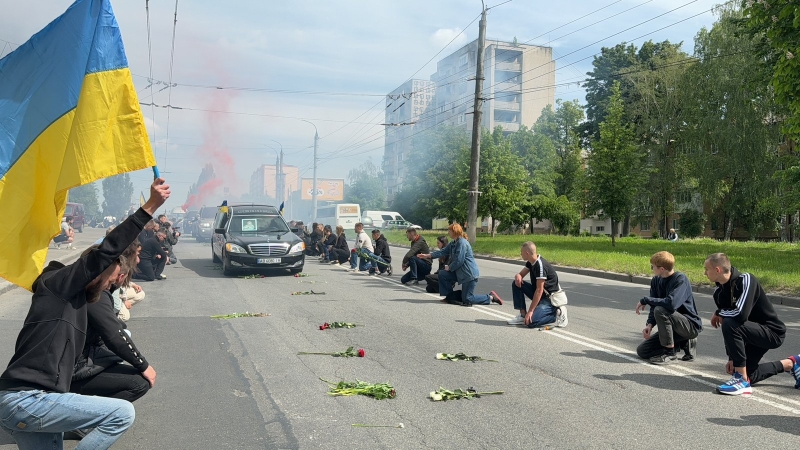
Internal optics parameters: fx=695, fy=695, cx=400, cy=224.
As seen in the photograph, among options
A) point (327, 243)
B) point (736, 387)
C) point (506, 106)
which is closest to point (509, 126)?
point (506, 106)

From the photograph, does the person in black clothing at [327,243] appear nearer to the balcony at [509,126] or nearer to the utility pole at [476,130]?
the utility pole at [476,130]

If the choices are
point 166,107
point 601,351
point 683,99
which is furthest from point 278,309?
point 683,99

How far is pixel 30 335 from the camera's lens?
3.44 m

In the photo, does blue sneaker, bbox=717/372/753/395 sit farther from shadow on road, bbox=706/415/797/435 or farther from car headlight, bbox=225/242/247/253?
car headlight, bbox=225/242/247/253

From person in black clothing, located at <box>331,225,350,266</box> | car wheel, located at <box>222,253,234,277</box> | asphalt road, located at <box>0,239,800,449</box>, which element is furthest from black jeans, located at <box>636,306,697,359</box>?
person in black clothing, located at <box>331,225,350,266</box>

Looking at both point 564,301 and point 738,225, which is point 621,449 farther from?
point 738,225

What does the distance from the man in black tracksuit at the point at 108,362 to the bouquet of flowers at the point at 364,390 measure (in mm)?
1998

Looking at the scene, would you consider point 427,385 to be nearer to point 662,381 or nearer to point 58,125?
point 662,381

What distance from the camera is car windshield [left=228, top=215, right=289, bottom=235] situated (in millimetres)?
18891

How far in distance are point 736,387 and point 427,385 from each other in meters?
2.76

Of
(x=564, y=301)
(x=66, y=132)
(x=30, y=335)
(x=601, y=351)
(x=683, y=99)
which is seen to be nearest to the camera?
(x=30, y=335)

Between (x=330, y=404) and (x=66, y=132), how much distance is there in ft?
9.48

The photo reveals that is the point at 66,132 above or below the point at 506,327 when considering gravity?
above

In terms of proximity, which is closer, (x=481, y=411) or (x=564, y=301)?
(x=481, y=411)
